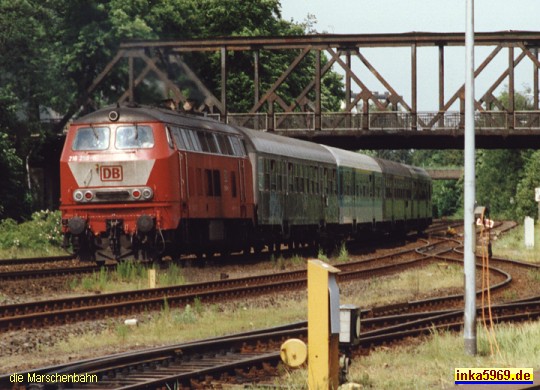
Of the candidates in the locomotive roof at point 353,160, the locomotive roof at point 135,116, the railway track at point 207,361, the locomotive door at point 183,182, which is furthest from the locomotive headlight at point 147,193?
the locomotive roof at point 353,160

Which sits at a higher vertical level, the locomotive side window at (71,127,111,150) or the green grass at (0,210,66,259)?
the locomotive side window at (71,127,111,150)

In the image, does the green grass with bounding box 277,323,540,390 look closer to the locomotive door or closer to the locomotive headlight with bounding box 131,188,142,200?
the locomotive headlight with bounding box 131,188,142,200

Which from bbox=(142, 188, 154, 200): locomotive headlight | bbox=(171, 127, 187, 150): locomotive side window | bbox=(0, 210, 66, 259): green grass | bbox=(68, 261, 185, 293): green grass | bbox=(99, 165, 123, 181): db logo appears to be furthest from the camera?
bbox=(0, 210, 66, 259): green grass

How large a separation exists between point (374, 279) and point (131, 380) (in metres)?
14.8

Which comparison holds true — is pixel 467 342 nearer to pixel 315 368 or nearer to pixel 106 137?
pixel 315 368

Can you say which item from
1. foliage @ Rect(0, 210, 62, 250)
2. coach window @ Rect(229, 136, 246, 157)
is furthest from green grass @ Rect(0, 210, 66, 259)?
coach window @ Rect(229, 136, 246, 157)

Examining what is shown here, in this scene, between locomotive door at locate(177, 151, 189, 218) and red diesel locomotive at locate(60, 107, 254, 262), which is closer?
red diesel locomotive at locate(60, 107, 254, 262)

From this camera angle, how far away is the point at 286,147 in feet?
112

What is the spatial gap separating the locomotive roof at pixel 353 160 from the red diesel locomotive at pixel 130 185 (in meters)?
14.5

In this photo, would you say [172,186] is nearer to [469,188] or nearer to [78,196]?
[78,196]

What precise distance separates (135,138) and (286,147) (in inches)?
381

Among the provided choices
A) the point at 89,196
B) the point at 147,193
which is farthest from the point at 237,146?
the point at 89,196

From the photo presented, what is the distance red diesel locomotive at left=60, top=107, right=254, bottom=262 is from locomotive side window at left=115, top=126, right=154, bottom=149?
18 mm

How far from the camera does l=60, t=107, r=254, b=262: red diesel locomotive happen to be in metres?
24.4
